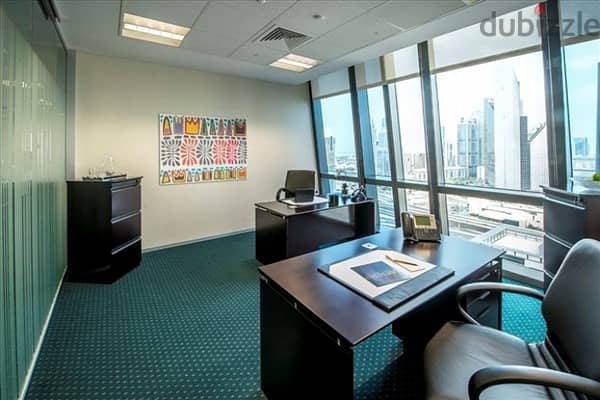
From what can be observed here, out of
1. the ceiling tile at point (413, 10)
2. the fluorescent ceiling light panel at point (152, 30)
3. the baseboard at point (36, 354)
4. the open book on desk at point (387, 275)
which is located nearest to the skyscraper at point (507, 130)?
the ceiling tile at point (413, 10)

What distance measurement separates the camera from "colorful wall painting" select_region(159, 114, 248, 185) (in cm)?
452

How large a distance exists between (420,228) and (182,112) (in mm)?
3990

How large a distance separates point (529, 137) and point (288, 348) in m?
3.40

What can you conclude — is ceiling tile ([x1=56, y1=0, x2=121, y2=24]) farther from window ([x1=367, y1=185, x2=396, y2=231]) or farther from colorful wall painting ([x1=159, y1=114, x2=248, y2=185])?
window ([x1=367, y1=185, x2=396, y2=231])

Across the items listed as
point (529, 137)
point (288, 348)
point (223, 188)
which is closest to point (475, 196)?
point (529, 137)

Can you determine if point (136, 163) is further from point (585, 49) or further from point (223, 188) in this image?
point (585, 49)

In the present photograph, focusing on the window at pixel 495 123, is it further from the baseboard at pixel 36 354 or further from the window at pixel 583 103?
the baseboard at pixel 36 354

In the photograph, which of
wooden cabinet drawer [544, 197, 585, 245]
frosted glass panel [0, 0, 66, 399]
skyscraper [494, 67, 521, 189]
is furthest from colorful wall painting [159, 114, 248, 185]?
wooden cabinet drawer [544, 197, 585, 245]

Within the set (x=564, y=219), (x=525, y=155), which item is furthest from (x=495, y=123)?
(x=564, y=219)

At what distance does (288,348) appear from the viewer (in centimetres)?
143

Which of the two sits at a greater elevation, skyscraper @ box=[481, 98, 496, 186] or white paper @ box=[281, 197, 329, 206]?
skyscraper @ box=[481, 98, 496, 186]

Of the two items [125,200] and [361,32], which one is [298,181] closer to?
[361,32]

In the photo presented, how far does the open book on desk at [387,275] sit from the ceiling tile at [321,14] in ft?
7.55

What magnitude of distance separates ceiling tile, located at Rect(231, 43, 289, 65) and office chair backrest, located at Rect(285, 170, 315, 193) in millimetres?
1745
